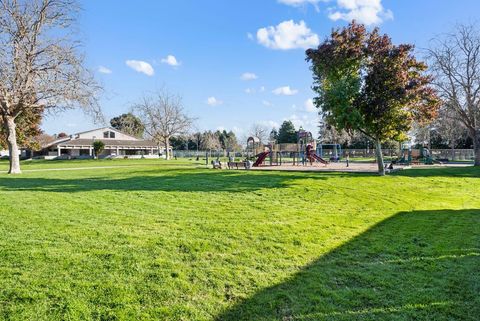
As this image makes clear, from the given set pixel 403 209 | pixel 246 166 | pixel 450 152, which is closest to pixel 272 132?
pixel 450 152

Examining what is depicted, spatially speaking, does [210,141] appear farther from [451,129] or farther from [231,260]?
[231,260]

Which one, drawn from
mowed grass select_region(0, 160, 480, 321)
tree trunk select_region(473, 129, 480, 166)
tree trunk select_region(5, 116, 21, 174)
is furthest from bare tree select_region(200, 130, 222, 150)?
mowed grass select_region(0, 160, 480, 321)

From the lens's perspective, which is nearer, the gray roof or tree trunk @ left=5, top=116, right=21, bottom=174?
tree trunk @ left=5, top=116, right=21, bottom=174

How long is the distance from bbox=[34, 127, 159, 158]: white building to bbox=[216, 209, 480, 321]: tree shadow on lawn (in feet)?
192

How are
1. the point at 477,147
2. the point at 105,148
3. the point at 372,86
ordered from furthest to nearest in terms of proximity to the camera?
the point at 105,148 → the point at 477,147 → the point at 372,86

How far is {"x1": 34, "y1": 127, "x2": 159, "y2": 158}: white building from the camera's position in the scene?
60.0 m

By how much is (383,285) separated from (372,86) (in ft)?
46.1

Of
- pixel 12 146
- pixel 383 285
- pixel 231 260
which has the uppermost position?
pixel 12 146

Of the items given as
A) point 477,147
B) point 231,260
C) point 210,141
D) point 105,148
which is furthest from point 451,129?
point 105,148

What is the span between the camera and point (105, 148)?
6219cm

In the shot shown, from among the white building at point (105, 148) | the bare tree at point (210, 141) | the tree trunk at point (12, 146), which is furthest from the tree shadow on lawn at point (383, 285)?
the bare tree at point (210, 141)

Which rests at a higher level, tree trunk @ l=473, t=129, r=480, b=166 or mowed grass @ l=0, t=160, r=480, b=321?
tree trunk @ l=473, t=129, r=480, b=166

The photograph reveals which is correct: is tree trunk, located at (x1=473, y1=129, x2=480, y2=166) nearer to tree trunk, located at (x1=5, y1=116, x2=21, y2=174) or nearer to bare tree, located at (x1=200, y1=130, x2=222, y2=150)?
tree trunk, located at (x1=5, y1=116, x2=21, y2=174)

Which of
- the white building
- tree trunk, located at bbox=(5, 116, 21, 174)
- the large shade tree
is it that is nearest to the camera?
the large shade tree
